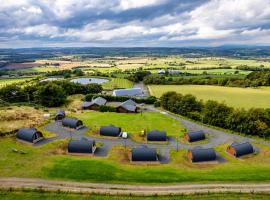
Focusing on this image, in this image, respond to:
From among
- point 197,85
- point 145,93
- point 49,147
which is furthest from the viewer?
point 197,85

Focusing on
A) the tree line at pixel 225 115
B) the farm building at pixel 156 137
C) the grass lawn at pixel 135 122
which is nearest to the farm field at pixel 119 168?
the farm building at pixel 156 137

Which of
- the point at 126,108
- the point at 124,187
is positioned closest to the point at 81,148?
the point at 124,187

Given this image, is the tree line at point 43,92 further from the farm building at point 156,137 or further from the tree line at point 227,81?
the farm building at point 156,137

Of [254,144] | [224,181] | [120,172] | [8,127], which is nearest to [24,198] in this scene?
[120,172]

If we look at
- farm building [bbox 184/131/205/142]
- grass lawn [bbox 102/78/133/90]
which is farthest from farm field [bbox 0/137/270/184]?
grass lawn [bbox 102/78/133/90]

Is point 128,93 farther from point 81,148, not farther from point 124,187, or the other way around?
point 124,187

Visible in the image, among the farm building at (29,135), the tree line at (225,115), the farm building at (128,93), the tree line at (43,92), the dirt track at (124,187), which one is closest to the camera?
the dirt track at (124,187)

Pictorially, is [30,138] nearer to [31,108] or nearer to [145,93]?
[31,108]
